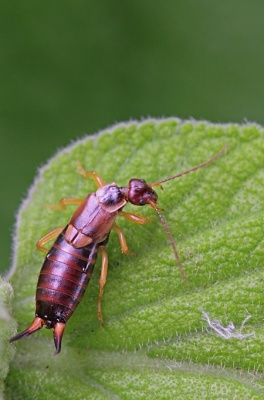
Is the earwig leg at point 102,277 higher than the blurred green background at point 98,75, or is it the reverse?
the blurred green background at point 98,75

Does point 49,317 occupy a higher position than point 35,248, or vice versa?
point 35,248

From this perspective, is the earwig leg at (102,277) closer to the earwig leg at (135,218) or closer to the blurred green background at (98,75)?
the earwig leg at (135,218)

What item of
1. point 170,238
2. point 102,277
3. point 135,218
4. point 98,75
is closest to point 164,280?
point 170,238

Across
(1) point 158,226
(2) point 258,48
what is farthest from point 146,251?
(2) point 258,48

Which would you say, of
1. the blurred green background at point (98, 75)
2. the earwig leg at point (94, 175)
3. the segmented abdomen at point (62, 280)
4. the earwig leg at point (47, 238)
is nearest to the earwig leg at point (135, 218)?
the earwig leg at point (94, 175)

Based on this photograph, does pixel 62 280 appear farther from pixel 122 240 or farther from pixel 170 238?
pixel 170 238

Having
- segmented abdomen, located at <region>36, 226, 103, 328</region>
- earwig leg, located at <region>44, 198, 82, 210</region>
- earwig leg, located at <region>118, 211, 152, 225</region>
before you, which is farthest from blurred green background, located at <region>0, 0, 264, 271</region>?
segmented abdomen, located at <region>36, 226, 103, 328</region>

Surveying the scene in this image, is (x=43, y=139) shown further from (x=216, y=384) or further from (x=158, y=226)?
(x=216, y=384)
